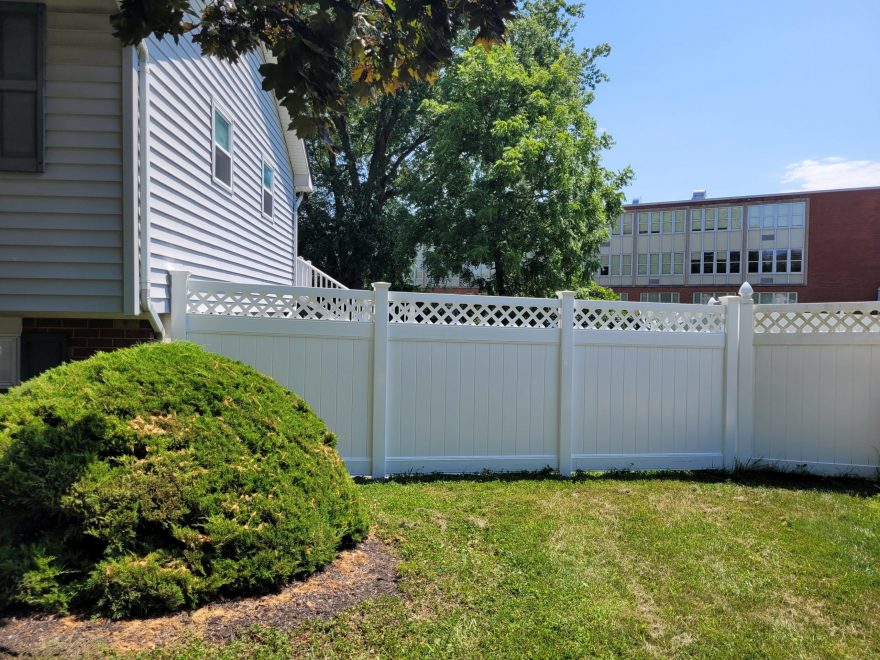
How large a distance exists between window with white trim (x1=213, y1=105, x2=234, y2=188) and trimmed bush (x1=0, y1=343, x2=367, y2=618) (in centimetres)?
440

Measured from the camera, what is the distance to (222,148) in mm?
7465

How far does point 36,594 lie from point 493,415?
4076 mm

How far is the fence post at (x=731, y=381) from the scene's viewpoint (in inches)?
250

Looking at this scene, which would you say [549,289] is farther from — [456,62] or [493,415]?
[493,415]

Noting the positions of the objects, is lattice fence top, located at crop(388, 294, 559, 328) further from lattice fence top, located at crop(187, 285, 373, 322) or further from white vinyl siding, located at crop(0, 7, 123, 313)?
white vinyl siding, located at crop(0, 7, 123, 313)

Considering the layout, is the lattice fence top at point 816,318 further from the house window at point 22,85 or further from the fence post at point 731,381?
the house window at point 22,85

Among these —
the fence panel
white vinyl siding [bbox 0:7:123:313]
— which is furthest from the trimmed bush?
the fence panel

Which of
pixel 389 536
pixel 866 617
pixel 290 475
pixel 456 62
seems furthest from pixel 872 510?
pixel 456 62

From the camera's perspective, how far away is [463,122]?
48.2 feet

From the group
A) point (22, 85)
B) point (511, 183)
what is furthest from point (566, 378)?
point (511, 183)

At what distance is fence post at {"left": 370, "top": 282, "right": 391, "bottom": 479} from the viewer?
563 cm

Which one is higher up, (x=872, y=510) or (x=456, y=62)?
(x=456, y=62)

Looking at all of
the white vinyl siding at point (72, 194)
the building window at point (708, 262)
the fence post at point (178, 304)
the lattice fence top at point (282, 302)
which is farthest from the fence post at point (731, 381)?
the building window at point (708, 262)

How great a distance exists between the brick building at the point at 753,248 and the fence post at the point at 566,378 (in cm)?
3686
